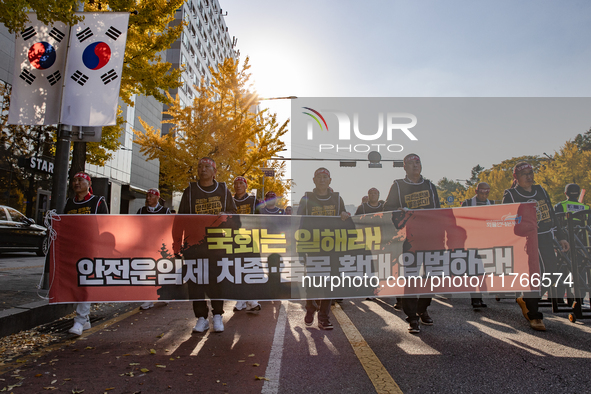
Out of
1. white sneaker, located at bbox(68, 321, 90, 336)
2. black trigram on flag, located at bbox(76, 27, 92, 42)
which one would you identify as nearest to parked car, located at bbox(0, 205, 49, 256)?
black trigram on flag, located at bbox(76, 27, 92, 42)

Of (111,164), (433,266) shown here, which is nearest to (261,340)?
(433,266)

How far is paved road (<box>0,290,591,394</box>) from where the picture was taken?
118 inches

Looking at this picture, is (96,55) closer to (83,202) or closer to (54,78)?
(54,78)

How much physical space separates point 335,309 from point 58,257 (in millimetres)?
4108

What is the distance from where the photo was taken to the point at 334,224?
192 inches

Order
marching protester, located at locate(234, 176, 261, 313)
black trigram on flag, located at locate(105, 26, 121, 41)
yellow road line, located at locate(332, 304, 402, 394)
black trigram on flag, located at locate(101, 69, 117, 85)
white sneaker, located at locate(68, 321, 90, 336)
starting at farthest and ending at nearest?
marching protester, located at locate(234, 176, 261, 313)
black trigram on flag, located at locate(105, 26, 121, 41)
black trigram on flag, located at locate(101, 69, 117, 85)
white sneaker, located at locate(68, 321, 90, 336)
yellow road line, located at locate(332, 304, 402, 394)

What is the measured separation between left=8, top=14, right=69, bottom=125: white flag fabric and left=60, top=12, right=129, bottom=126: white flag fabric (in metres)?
0.18

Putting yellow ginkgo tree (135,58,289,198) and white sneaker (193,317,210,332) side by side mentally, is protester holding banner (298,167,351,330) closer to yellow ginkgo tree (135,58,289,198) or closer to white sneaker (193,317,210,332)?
white sneaker (193,317,210,332)

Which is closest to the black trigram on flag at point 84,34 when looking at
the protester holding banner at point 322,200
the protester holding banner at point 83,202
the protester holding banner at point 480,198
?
the protester holding banner at point 83,202

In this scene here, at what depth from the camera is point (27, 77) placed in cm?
623

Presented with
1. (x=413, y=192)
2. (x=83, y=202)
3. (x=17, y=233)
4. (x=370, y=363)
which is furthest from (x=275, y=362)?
(x=17, y=233)

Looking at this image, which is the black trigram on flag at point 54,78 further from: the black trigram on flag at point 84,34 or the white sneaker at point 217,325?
the white sneaker at point 217,325

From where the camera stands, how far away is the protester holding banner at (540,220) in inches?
200

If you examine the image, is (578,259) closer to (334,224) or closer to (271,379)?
(334,224)
